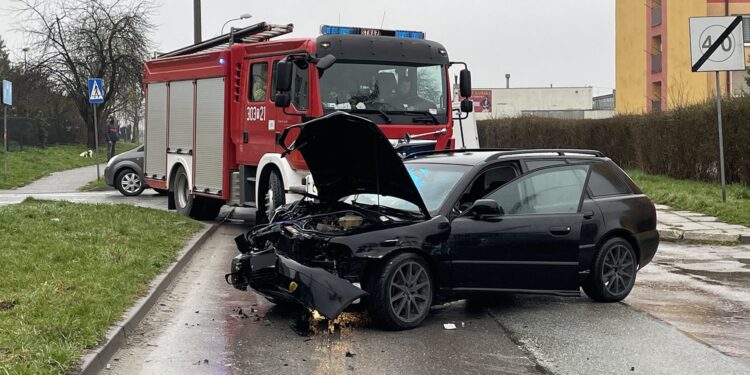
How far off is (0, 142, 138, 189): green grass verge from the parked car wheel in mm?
5425

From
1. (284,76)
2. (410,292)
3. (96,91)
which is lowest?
(410,292)

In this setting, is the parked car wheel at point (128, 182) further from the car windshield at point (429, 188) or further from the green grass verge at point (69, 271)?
the car windshield at point (429, 188)

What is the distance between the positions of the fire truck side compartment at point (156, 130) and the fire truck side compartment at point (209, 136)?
179 cm

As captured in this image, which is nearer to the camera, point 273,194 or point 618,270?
point 618,270

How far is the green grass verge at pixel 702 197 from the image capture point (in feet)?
48.3

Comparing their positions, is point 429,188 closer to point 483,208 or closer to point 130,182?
point 483,208

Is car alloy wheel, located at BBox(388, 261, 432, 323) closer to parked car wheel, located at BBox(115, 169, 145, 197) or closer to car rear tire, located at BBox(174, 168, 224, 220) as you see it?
car rear tire, located at BBox(174, 168, 224, 220)

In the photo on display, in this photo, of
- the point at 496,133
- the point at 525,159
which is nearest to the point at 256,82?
the point at 525,159

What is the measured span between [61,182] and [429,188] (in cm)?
2240

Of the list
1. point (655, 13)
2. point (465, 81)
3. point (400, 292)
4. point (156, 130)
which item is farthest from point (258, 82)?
point (655, 13)

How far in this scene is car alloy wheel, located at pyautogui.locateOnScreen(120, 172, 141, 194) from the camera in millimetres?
21578

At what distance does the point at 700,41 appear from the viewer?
15117mm

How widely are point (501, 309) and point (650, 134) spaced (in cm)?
1636

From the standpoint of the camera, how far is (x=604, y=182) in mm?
8398
